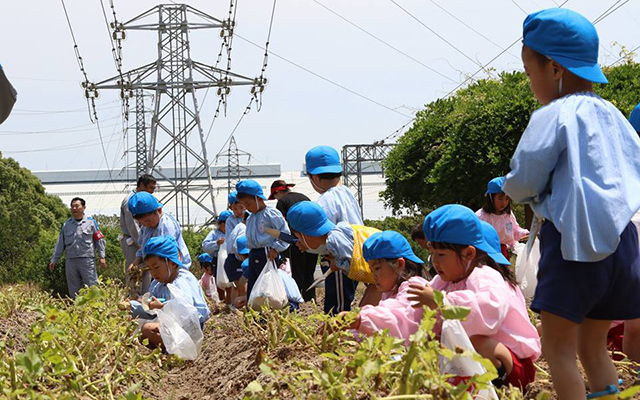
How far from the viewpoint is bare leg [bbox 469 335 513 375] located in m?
4.02

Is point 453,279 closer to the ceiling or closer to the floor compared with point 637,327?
closer to the ceiling

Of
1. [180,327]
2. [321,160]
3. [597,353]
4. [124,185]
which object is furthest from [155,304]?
[124,185]

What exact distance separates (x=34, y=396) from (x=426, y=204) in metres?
13.7

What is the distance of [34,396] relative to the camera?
3.44 m

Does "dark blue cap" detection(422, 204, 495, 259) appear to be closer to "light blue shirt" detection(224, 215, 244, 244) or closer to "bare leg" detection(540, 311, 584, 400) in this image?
"bare leg" detection(540, 311, 584, 400)

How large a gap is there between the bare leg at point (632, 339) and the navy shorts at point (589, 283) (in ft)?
3.39

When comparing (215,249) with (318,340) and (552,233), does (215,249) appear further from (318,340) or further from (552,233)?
(552,233)

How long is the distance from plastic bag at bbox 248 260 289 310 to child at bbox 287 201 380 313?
33.3 inches

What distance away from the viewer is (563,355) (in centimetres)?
336

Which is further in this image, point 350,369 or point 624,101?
point 624,101

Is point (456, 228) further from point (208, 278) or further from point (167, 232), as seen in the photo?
point (208, 278)

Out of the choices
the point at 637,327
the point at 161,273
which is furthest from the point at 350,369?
the point at 161,273

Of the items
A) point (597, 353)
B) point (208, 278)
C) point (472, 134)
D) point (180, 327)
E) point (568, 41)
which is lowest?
point (208, 278)

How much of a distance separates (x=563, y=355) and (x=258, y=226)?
556 centimetres
